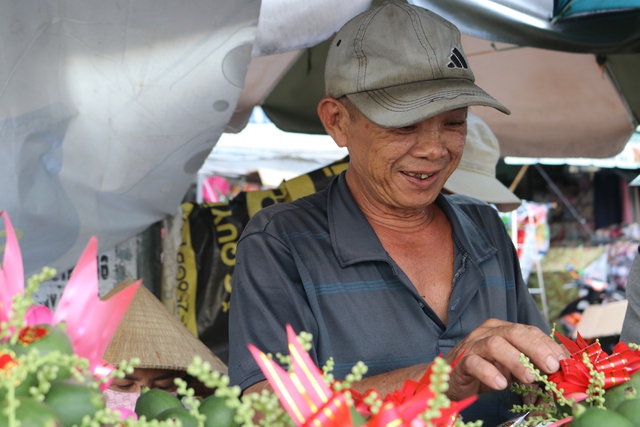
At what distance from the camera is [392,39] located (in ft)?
4.66

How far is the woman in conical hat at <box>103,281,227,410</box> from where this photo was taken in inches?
77.3

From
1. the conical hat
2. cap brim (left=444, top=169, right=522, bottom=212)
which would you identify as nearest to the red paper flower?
the conical hat

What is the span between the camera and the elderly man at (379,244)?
1368 millimetres

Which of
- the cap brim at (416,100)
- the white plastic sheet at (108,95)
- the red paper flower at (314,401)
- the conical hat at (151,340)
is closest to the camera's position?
the red paper flower at (314,401)

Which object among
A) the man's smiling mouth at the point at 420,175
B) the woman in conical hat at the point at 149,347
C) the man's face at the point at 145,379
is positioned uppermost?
the man's smiling mouth at the point at 420,175

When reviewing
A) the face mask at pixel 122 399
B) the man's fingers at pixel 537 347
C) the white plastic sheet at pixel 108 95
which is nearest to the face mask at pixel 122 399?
the face mask at pixel 122 399

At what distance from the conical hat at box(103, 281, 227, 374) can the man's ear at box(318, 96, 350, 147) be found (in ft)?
2.42

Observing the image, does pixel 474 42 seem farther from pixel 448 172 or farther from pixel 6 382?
pixel 6 382

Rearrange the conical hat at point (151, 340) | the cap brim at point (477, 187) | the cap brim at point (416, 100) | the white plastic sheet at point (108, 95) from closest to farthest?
the cap brim at point (416, 100) < the white plastic sheet at point (108, 95) < the conical hat at point (151, 340) < the cap brim at point (477, 187)

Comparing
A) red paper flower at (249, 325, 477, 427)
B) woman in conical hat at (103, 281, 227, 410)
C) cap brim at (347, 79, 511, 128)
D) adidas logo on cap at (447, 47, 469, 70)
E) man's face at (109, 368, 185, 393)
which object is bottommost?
man's face at (109, 368, 185, 393)

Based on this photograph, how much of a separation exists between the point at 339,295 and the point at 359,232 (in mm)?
156

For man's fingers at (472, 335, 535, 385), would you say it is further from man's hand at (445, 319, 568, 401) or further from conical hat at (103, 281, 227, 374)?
conical hat at (103, 281, 227, 374)

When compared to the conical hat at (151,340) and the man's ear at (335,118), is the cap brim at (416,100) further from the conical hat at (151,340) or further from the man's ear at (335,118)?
the conical hat at (151,340)

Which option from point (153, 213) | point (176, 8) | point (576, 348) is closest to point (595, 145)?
point (153, 213)
